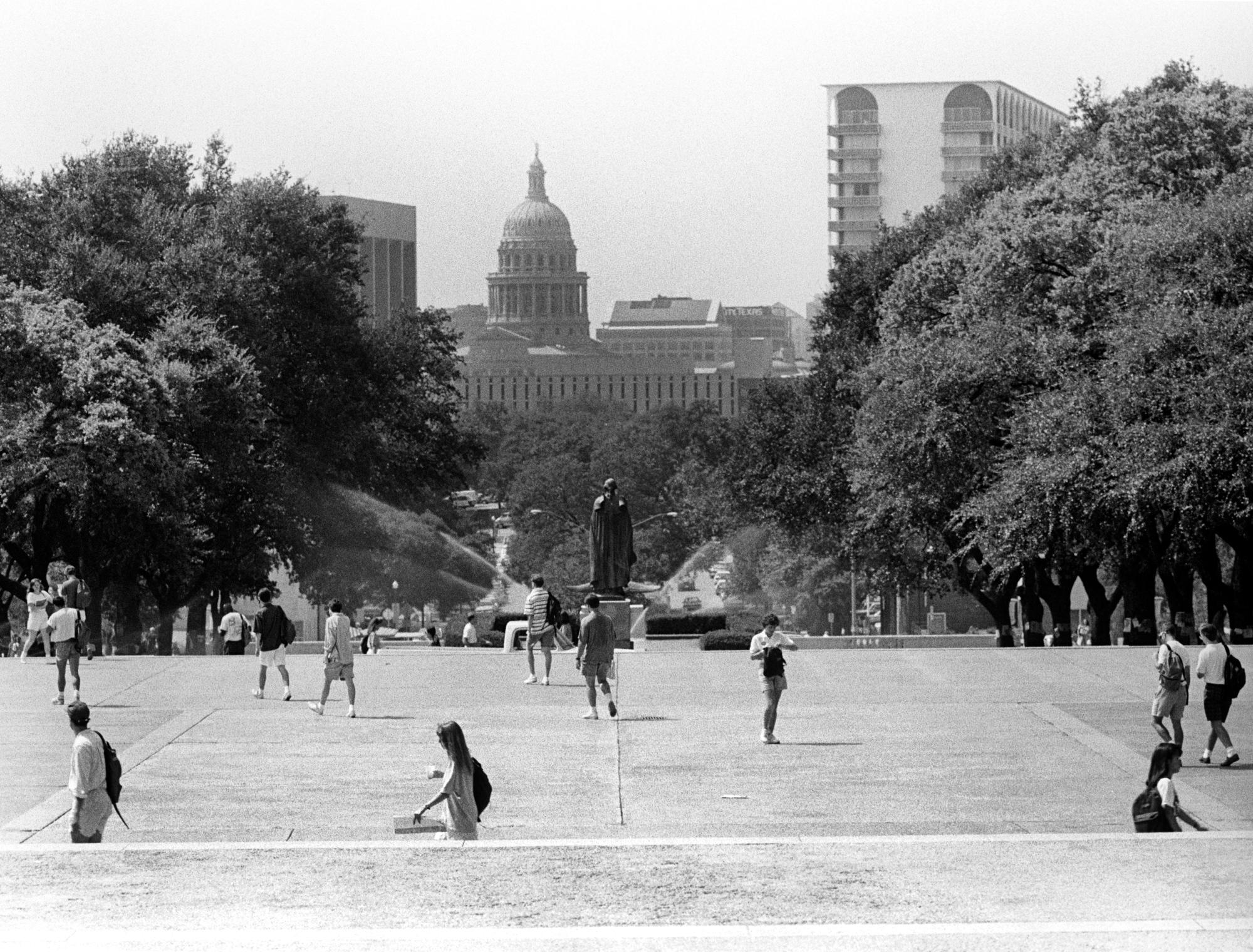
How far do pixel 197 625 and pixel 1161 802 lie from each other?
177ft

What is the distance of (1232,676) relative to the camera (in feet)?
75.0

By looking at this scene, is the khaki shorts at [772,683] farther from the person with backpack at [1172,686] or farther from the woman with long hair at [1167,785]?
the woman with long hair at [1167,785]

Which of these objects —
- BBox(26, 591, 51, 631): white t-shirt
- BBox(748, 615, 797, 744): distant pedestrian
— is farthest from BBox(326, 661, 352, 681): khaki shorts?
BBox(26, 591, 51, 631): white t-shirt

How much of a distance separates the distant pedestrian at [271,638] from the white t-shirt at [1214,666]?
11.8 meters

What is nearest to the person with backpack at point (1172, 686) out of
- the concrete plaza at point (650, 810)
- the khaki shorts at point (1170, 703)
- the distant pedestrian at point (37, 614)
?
the khaki shorts at point (1170, 703)

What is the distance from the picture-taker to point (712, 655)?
3503 cm

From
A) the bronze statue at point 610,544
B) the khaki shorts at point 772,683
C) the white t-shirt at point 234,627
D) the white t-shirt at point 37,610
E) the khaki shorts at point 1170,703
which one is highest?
the bronze statue at point 610,544

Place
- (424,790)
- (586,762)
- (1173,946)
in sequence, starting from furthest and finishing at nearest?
(586,762) → (424,790) → (1173,946)

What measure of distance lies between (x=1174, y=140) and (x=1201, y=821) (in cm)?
3146

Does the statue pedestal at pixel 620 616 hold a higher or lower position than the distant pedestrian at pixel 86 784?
higher

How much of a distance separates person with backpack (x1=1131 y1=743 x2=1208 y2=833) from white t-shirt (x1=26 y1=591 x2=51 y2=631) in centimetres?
2288

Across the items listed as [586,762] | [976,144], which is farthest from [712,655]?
[976,144]

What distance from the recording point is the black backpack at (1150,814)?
17.0m

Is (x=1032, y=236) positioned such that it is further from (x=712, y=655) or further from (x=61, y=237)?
(x=61, y=237)
